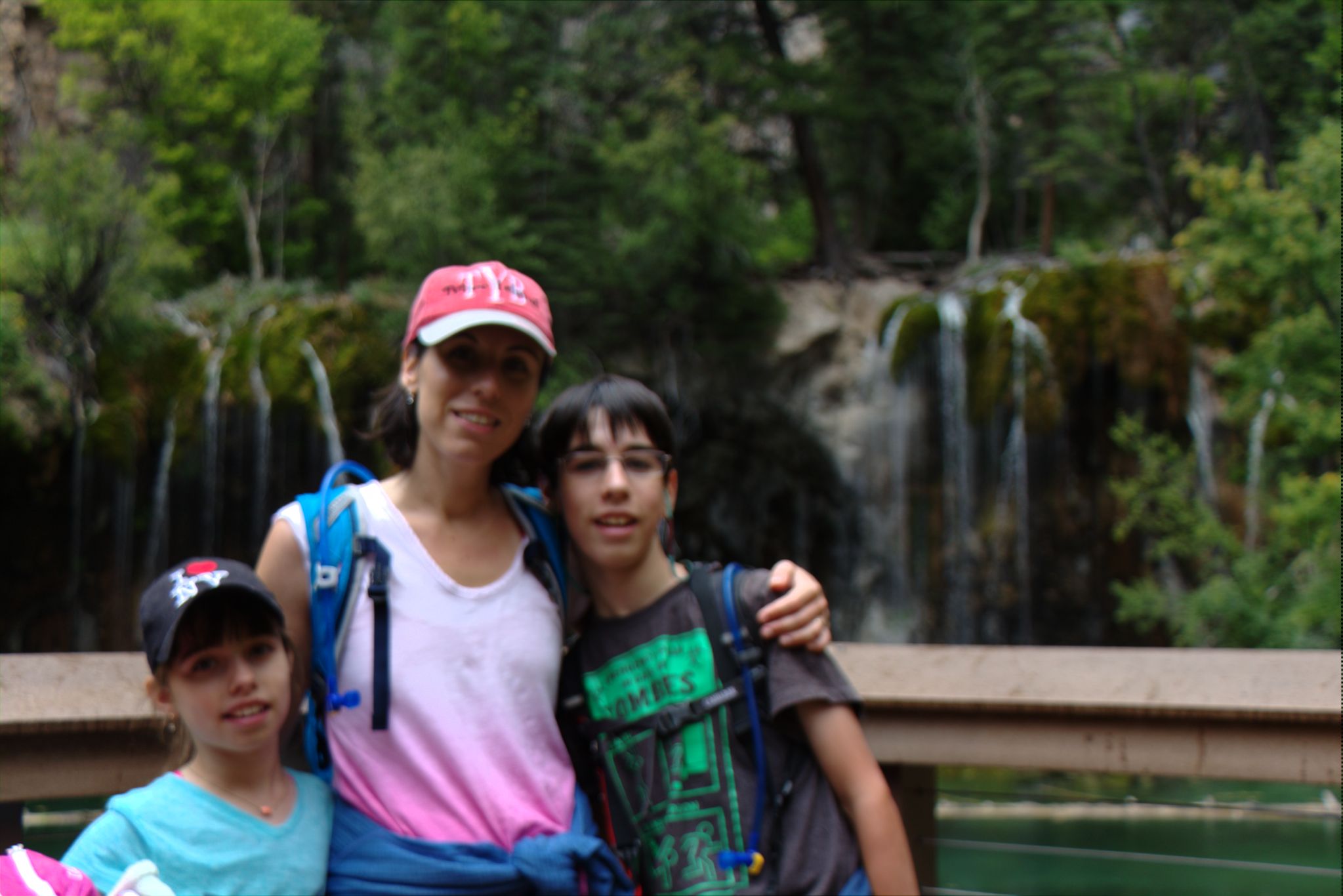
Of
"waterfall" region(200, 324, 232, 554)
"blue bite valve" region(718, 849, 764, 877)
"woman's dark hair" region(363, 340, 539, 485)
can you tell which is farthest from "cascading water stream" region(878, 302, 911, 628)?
"blue bite valve" region(718, 849, 764, 877)

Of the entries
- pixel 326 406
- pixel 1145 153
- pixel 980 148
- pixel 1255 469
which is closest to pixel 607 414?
pixel 1255 469

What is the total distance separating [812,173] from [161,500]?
35.5 ft

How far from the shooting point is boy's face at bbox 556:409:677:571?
6.57 ft

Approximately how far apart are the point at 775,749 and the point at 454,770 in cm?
51

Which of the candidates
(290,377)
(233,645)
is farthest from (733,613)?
(290,377)

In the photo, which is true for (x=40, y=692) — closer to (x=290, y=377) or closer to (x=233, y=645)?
(x=233, y=645)

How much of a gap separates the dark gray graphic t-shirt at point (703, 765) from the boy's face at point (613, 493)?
0.42 feet

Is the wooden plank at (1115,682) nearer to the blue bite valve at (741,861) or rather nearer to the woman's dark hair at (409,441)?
the blue bite valve at (741,861)

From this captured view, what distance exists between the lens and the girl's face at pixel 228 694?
175 centimetres

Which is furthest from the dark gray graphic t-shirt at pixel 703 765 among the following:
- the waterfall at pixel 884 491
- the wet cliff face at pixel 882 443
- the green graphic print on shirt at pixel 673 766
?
the waterfall at pixel 884 491

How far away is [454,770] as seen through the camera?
1.87m

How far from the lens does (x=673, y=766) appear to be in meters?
1.93

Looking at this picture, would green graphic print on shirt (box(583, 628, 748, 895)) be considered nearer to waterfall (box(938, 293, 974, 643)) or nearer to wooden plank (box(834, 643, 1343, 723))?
wooden plank (box(834, 643, 1343, 723))

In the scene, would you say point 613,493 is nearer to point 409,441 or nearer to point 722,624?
point 722,624
